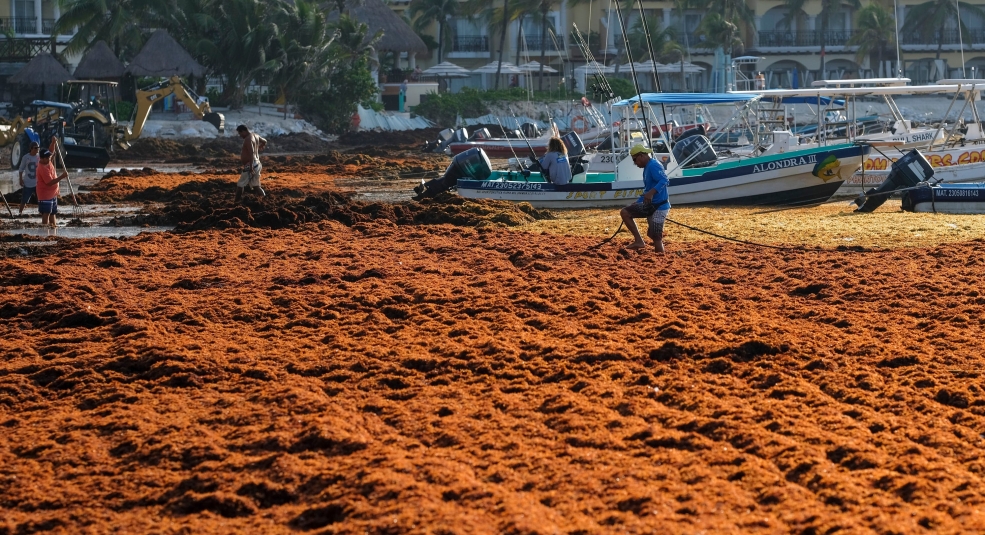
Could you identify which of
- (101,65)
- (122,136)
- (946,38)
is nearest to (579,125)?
(122,136)

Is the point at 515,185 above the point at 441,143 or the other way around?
the other way around

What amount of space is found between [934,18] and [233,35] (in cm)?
4078

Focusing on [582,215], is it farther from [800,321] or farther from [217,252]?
[800,321]

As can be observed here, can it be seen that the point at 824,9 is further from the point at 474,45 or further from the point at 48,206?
the point at 48,206

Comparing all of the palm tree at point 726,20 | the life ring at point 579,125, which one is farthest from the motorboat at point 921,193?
the palm tree at point 726,20

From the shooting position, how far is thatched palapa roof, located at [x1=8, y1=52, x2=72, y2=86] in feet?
149

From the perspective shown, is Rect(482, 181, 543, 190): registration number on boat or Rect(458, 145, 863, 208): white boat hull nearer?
Rect(458, 145, 863, 208): white boat hull

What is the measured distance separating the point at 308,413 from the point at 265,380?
105 cm

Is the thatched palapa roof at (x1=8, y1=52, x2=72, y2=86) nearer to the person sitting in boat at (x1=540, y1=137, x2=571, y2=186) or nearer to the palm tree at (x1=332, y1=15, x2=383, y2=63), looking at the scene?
the palm tree at (x1=332, y1=15, x2=383, y2=63)

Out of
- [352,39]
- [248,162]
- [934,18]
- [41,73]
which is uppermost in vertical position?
[934,18]

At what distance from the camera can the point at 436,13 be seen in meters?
69.1

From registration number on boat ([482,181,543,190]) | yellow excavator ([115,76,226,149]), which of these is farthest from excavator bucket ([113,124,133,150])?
registration number on boat ([482,181,543,190])

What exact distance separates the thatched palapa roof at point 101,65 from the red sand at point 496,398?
3352 cm

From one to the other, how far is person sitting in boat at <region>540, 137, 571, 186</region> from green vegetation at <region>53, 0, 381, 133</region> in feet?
89.4
